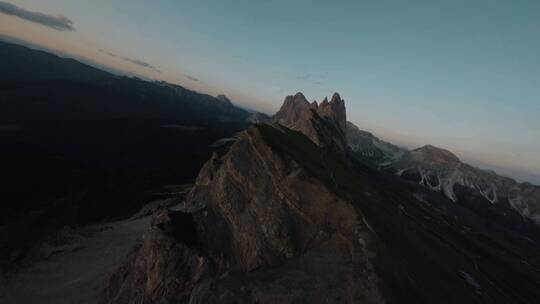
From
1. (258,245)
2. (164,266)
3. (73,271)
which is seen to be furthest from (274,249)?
(73,271)

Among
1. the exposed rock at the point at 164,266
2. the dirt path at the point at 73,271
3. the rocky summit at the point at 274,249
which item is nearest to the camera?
the rocky summit at the point at 274,249

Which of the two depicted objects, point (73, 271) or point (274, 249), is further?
point (73, 271)

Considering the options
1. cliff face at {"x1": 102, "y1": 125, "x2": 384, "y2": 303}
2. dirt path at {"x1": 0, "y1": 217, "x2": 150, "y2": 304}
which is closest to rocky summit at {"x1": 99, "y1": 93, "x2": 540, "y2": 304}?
cliff face at {"x1": 102, "y1": 125, "x2": 384, "y2": 303}

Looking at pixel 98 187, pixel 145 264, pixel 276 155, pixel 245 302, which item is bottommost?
pixel 98 187

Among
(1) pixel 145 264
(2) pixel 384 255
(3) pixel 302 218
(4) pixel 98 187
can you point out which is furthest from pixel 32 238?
(4) pixel 98 187

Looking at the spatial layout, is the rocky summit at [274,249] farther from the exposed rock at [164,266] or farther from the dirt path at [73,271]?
the dirt path at [73,271]

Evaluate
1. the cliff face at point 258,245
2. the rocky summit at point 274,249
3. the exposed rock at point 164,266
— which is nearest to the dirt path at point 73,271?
the rocky summit at point 274,249

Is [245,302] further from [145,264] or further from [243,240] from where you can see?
[145,264]

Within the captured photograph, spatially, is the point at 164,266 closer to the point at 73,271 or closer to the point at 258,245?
the point at 258,245
